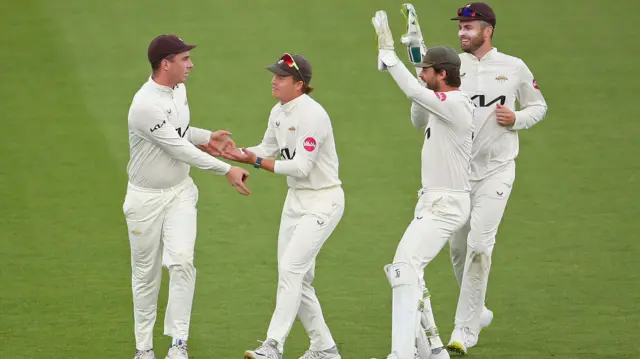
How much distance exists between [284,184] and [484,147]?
481 cm

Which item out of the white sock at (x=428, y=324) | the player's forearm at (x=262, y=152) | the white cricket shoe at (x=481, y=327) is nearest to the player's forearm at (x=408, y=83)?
the player's forearm at (x=262, y=152)

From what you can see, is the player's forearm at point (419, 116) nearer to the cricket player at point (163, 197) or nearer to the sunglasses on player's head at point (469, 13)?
the sunglasses on player's head at point (469, 13)

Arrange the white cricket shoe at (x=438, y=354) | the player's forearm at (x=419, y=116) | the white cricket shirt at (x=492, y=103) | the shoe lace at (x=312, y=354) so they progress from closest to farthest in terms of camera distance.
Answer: the white cricket shoe at (x=438, y=354)
the shoe lace at (x=312, y=354)
the player's forearm at (x=419, y=116)
the white cricket shirt at (x=492, y=103)

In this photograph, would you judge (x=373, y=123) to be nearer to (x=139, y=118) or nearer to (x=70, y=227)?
(x=70, y=227)

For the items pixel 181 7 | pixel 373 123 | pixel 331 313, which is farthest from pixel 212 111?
pixel 331 313

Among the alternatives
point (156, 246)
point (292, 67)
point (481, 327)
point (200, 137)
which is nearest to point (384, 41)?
point (292, 67)

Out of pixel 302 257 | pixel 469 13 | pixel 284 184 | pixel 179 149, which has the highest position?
pixel 469 13

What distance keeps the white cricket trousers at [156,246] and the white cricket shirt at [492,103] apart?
2385 millimetres

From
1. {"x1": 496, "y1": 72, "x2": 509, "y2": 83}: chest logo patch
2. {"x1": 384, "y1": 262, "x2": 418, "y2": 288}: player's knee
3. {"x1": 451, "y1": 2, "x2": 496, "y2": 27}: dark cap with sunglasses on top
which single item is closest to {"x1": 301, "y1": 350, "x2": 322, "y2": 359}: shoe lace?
{"x1": 384, "y1": 262, "x2": 418, "y2": 288}: player's knee

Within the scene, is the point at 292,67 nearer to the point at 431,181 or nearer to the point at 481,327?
the point at 431,181

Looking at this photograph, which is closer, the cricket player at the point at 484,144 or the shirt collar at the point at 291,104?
the shirt collar at the point at 291,104

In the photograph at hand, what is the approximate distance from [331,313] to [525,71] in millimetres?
2616

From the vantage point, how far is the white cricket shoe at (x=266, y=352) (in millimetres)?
8398

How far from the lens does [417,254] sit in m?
8.51
